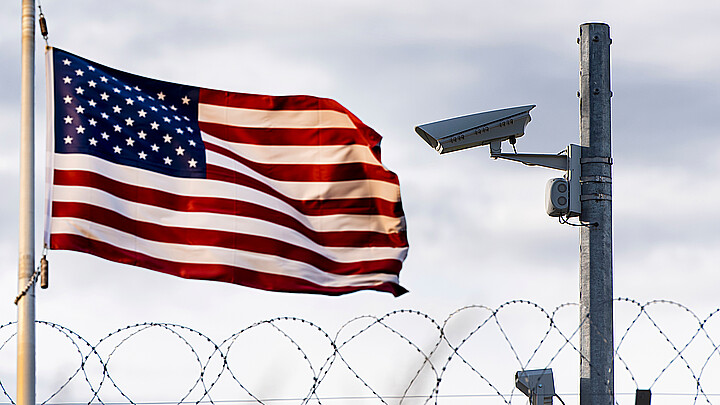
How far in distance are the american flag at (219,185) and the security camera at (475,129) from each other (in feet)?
1.90

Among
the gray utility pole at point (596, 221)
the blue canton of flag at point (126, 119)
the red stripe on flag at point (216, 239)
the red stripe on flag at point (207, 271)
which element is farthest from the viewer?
the gray utility pole at point (596, 221)

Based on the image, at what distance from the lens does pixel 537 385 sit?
30.9 ft

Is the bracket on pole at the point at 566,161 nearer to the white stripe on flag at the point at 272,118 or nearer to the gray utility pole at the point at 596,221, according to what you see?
the gray utility pole at the point at 596,221

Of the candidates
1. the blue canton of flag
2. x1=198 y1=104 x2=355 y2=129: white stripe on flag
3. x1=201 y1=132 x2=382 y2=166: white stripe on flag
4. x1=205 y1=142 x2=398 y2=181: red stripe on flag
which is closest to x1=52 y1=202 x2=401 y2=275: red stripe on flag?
the blue canton of flag

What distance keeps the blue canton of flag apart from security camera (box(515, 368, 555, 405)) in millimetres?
3083

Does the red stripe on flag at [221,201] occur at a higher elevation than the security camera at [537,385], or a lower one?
higher

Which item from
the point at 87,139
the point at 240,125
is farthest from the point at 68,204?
the point at 240,125

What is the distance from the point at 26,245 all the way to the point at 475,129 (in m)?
3.93

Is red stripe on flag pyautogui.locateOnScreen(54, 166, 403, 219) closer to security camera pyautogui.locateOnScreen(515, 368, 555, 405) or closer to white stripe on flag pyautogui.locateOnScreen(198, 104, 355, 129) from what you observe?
white stripe on flag pyautogui.locateOnScreen(198, 104, 355, 129)

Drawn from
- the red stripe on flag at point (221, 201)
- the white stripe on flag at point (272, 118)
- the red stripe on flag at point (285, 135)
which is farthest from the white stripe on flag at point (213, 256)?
the white stripe on flag at point (272, 118)

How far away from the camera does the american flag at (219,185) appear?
8.66m

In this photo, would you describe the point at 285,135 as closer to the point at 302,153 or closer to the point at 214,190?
the point at 302,153

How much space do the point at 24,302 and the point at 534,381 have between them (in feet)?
13.3

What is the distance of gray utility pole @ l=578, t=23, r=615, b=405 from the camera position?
966cm
